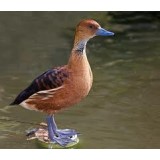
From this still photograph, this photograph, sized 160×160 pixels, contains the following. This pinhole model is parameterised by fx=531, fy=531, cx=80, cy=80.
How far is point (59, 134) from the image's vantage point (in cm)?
233

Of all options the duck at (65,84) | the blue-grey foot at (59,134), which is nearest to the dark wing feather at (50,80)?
the duck at (65,84)

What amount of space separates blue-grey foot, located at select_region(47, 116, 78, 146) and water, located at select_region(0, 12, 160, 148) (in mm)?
45

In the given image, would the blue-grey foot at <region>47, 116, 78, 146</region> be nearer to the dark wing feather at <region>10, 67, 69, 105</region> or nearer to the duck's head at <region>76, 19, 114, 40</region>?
the dark wing feather at <region>10, 67, 69, 105</region>

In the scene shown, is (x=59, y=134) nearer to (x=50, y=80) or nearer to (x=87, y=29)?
(x=50, y=80)

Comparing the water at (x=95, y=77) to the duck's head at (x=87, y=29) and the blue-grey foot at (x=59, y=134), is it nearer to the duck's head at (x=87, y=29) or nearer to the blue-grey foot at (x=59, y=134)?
the blue-grey foot at (x=59, y=134)

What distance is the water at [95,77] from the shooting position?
236cm

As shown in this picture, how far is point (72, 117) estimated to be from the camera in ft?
7.97

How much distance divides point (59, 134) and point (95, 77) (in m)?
0.50

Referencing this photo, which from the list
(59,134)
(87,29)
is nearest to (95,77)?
(59,134)

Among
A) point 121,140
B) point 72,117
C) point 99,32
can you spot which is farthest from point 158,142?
point 99,32

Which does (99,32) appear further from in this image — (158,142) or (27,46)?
(27,46)

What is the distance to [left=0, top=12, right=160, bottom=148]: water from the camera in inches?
92.9

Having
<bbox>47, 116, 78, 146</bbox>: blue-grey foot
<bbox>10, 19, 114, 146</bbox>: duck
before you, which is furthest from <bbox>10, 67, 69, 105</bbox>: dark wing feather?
<bbox>47, 116, 78, 146</bbox>: blue-grey foot

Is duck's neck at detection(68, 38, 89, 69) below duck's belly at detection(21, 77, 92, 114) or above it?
above
